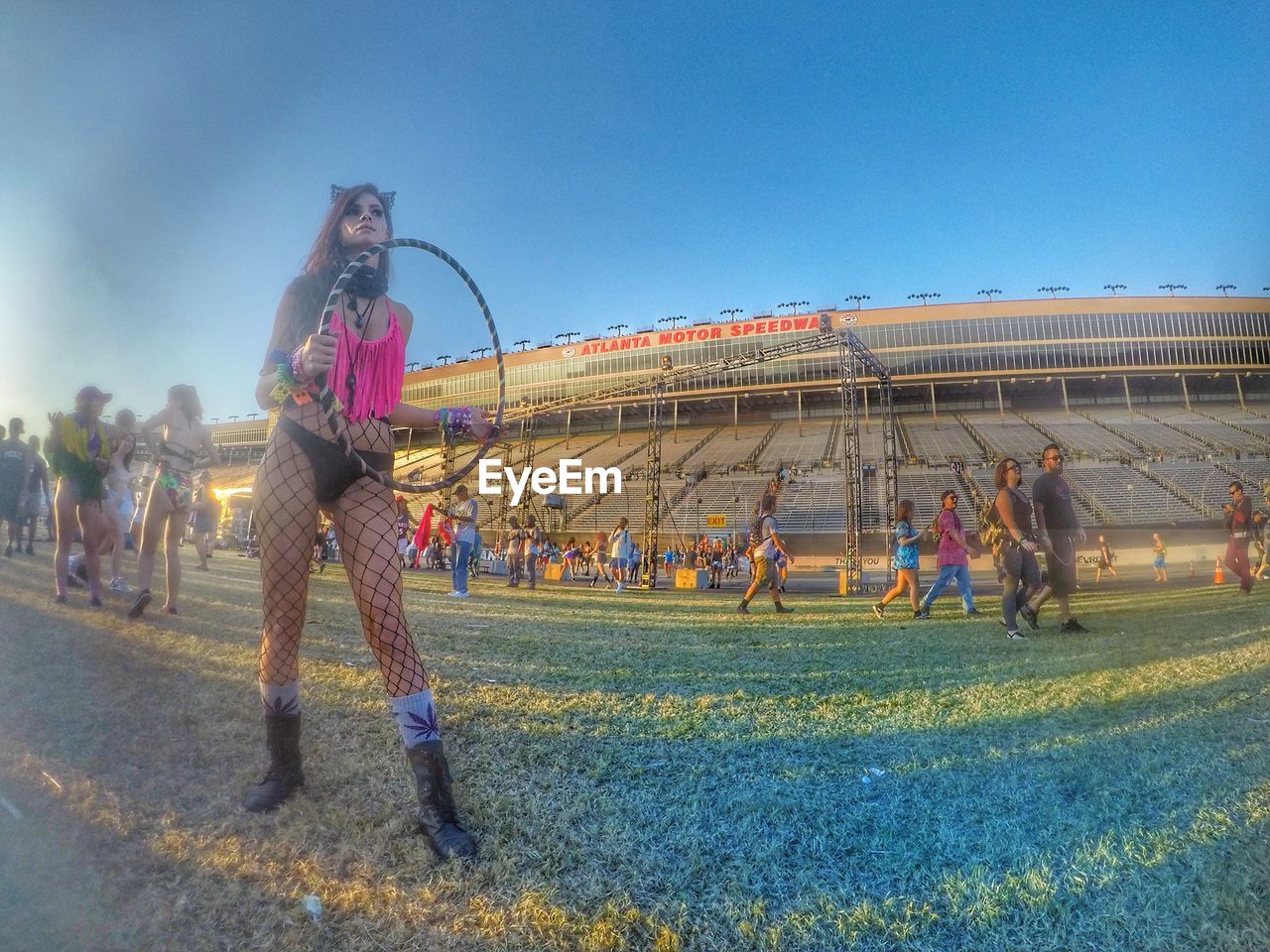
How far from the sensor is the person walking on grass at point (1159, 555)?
89.9 inches

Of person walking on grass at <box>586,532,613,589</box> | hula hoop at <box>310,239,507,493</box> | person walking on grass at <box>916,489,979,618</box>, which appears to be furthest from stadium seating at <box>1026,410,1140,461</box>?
person walking on grass at <box>586,532,613,589</box>

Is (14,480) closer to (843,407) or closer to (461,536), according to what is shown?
(461,536)

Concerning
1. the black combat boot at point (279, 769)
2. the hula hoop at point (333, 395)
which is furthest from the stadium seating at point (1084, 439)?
the black combat boot at point (279, 769)

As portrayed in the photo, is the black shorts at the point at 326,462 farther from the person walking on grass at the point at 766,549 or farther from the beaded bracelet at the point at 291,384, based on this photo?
A: the person walking on grass at the point at 766,549

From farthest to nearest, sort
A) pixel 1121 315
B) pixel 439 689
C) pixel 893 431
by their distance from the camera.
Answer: pixel 893 431
pixel 1121 315
pixel 439 689

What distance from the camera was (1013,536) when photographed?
12.7 feet

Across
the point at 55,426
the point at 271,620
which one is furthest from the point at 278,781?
the point at 55,426

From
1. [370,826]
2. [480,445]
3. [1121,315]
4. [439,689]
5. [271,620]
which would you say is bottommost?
[370,826]

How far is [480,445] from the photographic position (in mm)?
1659

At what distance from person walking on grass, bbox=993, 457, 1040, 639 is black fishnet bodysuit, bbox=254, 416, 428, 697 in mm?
2912

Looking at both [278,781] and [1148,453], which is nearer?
[278,781]

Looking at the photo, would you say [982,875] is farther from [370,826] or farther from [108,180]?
[108,180]

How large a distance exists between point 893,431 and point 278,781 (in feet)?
22.1

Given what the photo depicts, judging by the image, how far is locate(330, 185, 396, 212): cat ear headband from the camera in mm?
1559
